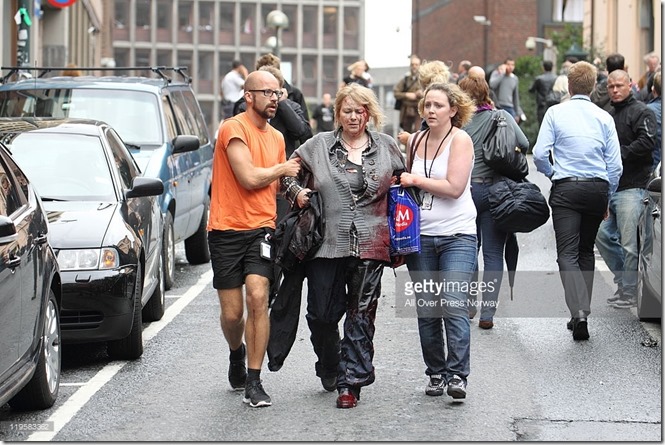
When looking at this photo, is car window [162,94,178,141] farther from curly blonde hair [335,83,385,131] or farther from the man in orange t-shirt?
curly blonde hair [335,83,385,131]

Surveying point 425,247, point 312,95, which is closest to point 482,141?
point 425,247

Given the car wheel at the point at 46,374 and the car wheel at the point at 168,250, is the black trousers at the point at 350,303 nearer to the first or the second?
the car wheel at the point at 46,374

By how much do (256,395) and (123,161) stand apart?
350cm

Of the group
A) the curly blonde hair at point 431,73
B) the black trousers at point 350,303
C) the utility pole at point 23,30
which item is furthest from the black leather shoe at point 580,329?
the utility pole at point 23,30

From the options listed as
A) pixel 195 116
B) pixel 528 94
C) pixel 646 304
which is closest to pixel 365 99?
pixel 646 304

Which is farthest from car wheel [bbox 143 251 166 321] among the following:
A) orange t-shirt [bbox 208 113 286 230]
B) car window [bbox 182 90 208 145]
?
car window [bbox 182 90 208 145]

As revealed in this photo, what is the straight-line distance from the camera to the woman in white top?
8422 millimetres

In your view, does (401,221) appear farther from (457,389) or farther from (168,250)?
(168,250)

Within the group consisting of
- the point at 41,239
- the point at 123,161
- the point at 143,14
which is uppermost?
the point at 143,14

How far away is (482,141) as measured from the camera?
11125mm

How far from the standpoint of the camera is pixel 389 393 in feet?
28.2

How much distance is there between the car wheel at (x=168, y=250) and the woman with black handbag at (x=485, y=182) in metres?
2.73

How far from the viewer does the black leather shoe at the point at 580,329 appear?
10602mm

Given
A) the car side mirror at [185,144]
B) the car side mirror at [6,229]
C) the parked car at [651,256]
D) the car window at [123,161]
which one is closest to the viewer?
the car side mirror at [6,229]
